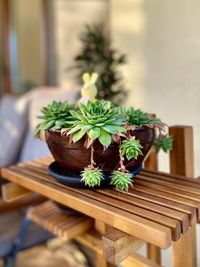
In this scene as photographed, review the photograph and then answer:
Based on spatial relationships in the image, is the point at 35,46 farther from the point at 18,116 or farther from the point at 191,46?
the point at 191,46

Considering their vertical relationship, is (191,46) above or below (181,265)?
above

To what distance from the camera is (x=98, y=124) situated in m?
0.76

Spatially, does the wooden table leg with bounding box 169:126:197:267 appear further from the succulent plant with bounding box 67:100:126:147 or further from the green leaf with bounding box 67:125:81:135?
the green leaf with bounding box 67:125:81:135

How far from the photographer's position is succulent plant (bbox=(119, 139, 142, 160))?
2.47 ft

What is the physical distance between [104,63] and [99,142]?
1.74m

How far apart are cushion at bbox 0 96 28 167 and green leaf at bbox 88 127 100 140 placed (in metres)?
1.44

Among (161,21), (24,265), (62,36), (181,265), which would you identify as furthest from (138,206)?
(62,36)

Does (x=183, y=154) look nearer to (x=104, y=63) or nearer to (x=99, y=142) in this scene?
(x=99, y=142)

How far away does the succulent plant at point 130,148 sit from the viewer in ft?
2.47

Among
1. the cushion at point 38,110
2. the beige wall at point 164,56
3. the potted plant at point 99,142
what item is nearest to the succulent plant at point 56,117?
the potted plant at point 99,142

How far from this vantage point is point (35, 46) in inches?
138

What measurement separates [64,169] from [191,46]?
3.26ft

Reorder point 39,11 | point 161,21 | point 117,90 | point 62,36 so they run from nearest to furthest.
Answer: point 161,21
point 117,90
point 62,36
point 39,11

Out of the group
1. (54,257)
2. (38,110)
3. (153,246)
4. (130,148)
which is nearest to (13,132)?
(38,110)
